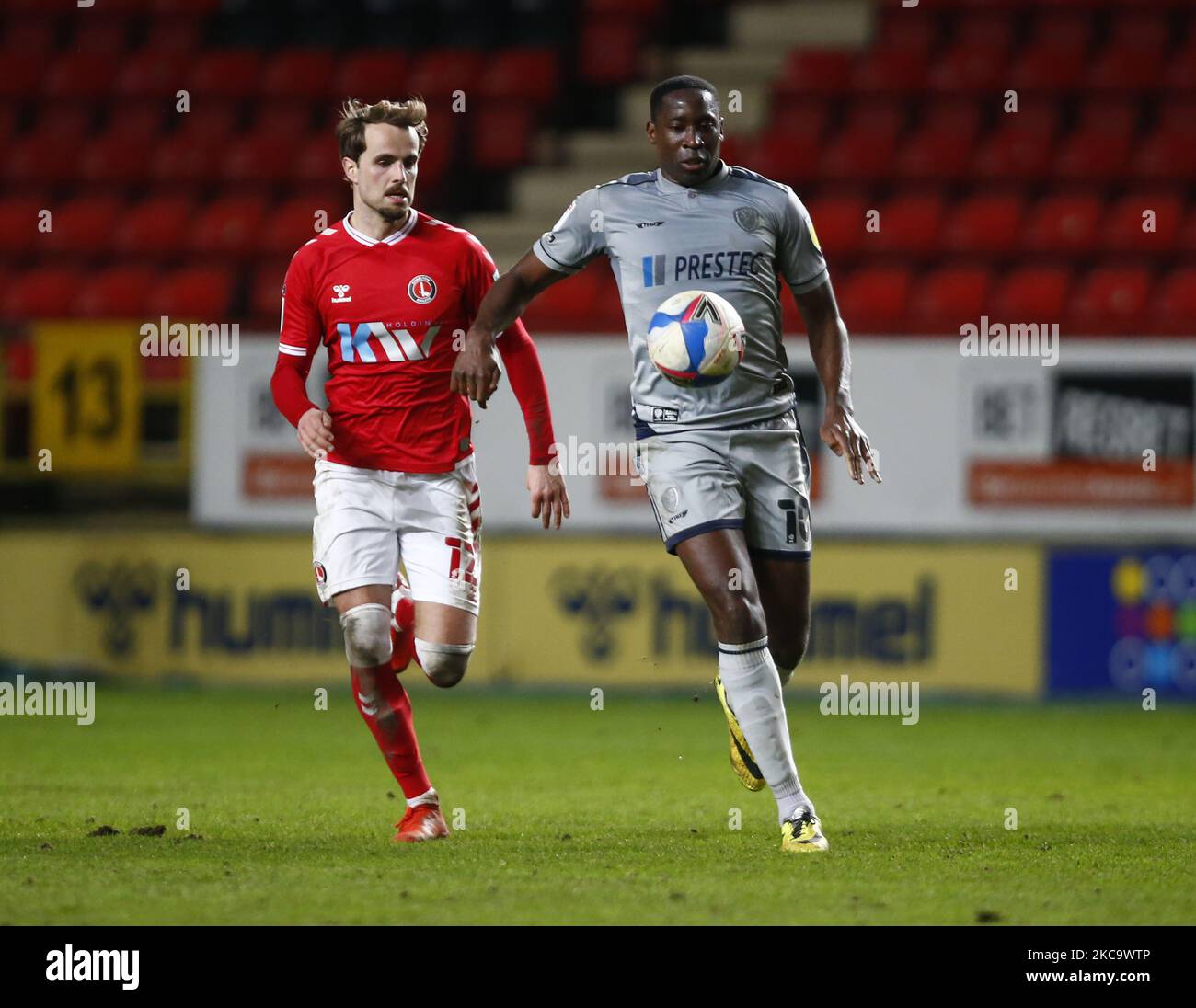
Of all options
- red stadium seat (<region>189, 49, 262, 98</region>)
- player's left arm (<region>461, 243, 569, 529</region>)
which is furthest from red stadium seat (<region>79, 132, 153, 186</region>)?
player's left arm (<region>461, 243, 569, 529</region>)

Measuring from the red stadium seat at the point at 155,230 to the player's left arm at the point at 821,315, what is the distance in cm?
966

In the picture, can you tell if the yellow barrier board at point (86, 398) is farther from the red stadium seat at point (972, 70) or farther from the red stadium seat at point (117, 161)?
the red stadium seat at point (972, 70)

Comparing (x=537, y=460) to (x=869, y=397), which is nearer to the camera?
(x=537, y=460)

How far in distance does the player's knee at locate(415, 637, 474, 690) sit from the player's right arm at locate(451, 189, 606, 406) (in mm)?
822

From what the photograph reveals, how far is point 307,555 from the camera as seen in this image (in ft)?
39.4

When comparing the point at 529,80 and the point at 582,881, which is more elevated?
the point at 529,80

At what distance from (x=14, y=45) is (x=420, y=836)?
1288 cm

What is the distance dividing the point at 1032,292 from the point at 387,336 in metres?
7.74

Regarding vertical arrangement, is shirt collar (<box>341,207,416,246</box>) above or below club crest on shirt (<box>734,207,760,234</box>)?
above

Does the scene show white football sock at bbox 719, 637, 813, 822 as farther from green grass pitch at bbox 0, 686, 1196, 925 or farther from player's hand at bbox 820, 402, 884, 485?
player's hand at bbox 820, 402, 884, 485

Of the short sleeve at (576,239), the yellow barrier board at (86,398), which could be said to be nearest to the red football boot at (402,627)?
the short sleeve at (576,239)

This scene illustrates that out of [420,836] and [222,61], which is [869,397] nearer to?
[420,836]

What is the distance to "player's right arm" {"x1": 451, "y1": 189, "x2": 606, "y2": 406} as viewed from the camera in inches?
241
